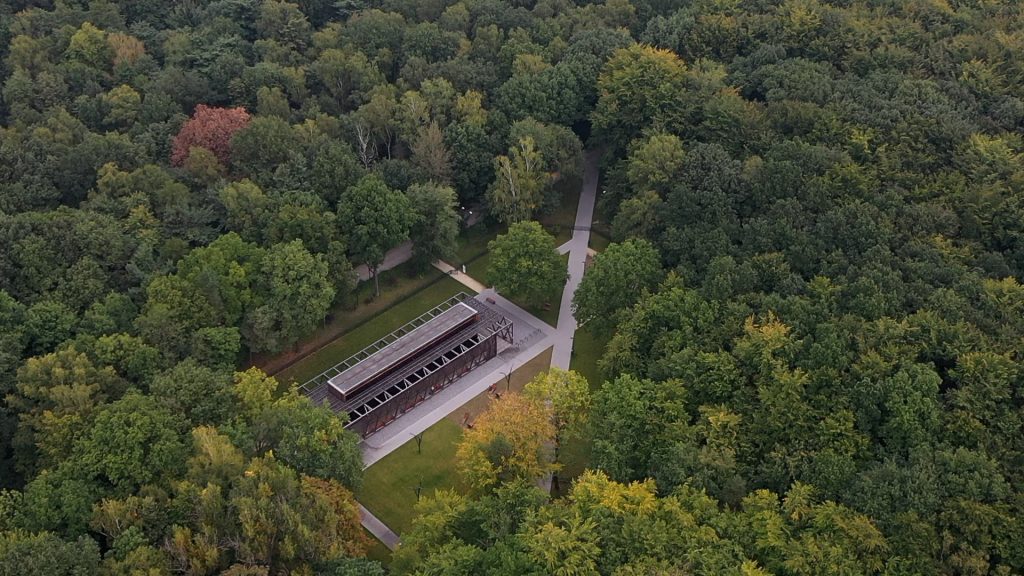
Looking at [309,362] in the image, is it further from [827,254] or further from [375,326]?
[827,254]

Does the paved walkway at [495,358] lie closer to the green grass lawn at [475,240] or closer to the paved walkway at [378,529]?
the paved walkway at [378,529]

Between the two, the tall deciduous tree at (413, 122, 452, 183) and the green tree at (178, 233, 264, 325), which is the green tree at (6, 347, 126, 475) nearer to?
the green tree at (178, 233, 264, 325)

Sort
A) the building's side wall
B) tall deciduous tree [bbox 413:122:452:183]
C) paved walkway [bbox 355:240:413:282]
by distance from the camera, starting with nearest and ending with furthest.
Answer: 1. the building's side wall
2. paved walkway [bbox 355:240:413:282]
3. tall deciduous tree [bbox 413:122:452:183]

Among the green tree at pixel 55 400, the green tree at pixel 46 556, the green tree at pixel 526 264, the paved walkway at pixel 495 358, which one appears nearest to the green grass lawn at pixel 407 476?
the paved walkway at pixel 495 358

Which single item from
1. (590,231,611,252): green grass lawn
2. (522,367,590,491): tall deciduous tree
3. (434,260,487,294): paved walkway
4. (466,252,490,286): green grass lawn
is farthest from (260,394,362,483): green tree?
(590,231,611,252): green grass lawn

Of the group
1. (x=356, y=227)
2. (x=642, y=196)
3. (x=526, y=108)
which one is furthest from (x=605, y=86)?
(x=356, y=227)

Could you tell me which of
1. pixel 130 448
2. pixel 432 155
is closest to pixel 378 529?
pixel 130 448
